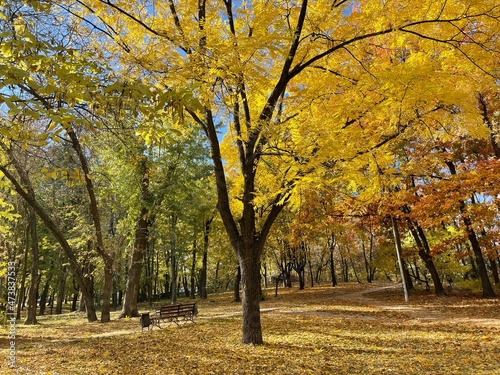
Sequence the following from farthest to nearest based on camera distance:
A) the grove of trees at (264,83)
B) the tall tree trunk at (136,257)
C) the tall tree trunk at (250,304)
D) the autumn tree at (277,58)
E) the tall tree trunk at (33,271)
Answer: the tall tree trunk at (33,271) → the tall tree trunk at (136,257) → the tall tree trunk at (250,304) → the autumn tree at (277,58) → the grove of trees at (264,83)

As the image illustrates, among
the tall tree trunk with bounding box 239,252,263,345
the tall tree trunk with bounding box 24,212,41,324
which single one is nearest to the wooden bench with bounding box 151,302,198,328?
the tall tree trunk with bounding box 239,252,263,345

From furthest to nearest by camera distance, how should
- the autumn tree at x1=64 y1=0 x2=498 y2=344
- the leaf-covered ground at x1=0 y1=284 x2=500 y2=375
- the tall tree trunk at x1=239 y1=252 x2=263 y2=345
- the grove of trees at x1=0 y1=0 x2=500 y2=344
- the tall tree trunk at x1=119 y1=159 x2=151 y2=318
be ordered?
the tall tree trunk at x1=119 y1=159 x2=151 y2=318 → the tall tree trunk at x1=239 y1=252 x2=263 y2=345 → the leaf-covered ground at x1=0 y1=284 x2=500 y2=375 → the autumn tree at x1=64 y1=0 x2=498 y2=344 → the grove of trees at x1=0 y1=0 x2=500 y2=344

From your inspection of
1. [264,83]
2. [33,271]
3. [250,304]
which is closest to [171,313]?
[250,304]

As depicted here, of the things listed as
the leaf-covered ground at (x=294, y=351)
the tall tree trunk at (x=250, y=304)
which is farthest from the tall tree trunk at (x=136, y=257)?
the tall tree trunk at (x=250, y=304)

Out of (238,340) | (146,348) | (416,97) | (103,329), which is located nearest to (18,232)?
(103,329)

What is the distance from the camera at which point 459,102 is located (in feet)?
16.1

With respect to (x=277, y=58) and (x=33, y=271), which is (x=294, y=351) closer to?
(x=277, y=58)

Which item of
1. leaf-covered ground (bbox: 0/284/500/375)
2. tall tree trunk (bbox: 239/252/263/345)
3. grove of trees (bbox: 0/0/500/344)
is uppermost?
grove of trees (bbox: 0/0/500/344)

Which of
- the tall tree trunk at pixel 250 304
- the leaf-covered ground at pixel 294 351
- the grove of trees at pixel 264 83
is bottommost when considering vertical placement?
the leaf-covered ground at pixel 294 351

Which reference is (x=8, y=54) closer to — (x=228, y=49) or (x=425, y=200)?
(x=228, y=49)

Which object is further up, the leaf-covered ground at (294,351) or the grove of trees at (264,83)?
the grove of trees at (264,83)

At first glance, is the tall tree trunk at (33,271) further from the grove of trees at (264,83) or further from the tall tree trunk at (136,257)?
the grove of trees at (264,83)

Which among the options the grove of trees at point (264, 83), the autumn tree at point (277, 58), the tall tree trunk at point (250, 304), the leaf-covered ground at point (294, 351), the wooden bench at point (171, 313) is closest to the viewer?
the grove of trees at point (264, 83)

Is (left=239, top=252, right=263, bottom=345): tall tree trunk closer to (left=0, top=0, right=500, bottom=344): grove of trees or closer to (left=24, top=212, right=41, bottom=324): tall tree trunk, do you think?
(left=0, top=0, right=500, bottom=344): grove of trees
